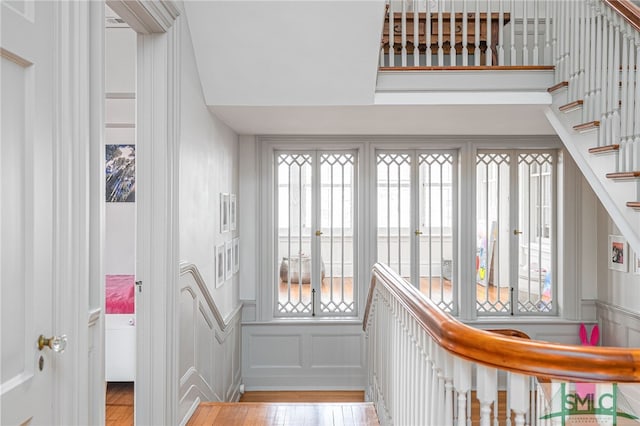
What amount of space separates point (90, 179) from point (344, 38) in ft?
6.58

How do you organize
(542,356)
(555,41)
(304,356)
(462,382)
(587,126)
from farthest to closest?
(304,356) < (555,41) < (587,126) < (462,382) < (542,356)

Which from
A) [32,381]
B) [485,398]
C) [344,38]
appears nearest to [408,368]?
[485,398]

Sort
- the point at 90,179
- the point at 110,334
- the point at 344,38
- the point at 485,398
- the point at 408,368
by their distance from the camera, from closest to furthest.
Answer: the point at 485,398
the point at 90,179
the point at 408,368
the point at 344,38
the point at 110,334

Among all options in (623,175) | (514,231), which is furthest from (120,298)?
(514,231)

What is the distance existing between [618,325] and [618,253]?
697 millimetres

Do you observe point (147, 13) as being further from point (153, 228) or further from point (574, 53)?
point (574, 53)

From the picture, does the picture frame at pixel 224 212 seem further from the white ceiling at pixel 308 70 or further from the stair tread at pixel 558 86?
the stair tread at pixel 558 86

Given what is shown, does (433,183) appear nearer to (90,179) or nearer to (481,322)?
(481,322)

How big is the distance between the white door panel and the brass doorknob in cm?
2

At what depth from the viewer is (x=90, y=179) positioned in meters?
1.64

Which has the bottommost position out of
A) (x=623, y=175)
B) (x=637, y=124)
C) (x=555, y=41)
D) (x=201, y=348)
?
(x=201, y=348)

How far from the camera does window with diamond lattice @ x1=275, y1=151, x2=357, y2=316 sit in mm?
A: 5094

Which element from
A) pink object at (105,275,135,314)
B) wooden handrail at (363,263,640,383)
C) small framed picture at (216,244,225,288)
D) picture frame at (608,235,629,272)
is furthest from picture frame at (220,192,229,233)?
picture frame at (608,235,629,272)

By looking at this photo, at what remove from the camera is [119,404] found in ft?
10.9
